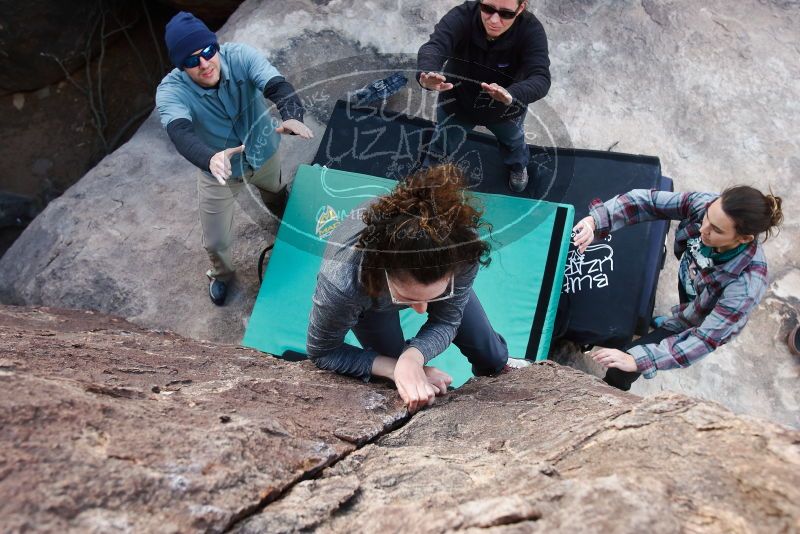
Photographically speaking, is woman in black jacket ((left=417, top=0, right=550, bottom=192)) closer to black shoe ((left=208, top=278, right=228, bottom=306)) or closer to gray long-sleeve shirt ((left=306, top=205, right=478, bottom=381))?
gray long-sleeve shirt ((left=306, top=205, right=478, bottom=381))

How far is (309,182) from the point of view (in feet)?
10.3

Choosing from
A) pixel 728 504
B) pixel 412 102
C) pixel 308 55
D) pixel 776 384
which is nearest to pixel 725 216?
pixel 728 504

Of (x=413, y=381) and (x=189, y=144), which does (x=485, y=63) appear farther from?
(x=413, y=381)

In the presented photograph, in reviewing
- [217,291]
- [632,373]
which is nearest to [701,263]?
[632,373]

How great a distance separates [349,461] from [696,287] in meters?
1.51

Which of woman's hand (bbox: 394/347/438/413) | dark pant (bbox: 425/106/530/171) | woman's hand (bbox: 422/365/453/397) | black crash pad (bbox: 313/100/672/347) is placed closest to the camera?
woman's hand (bbox: 394/347/438/413)

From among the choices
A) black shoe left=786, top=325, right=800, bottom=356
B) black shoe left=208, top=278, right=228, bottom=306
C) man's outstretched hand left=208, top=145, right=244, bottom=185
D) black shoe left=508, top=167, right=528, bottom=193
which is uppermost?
black shoe left=508, top=167, right=528, bottom=193

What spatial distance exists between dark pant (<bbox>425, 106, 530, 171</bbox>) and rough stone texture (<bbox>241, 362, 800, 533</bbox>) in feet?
4.72

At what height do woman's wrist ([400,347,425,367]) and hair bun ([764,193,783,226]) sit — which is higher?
hair bun ([764,193,783,226])

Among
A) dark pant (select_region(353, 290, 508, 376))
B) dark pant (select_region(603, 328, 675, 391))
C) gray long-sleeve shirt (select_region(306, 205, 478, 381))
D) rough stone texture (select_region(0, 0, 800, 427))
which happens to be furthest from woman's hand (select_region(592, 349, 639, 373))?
rough stone texture (select_region(0, 0, 800, 427))

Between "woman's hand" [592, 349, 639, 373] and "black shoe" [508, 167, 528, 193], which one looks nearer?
"woman's hand" [592, 349, 639, 373]

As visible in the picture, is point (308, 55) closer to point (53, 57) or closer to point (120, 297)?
point (120, 297)

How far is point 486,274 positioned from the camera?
9.46 ft

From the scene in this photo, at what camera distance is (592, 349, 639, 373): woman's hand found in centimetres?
213
